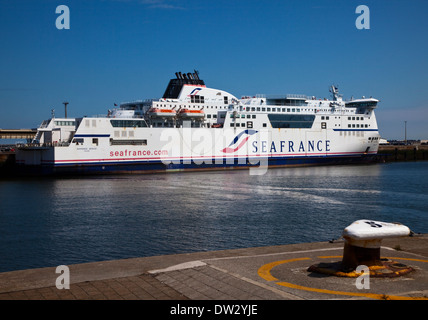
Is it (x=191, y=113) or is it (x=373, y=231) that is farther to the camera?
(x=191, y=113)

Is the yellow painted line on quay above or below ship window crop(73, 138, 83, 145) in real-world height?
below

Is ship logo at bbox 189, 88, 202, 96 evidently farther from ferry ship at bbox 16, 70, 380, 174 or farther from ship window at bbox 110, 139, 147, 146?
ship window at bbox 110, 139, 147, 146

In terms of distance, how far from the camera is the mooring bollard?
6.27 metres

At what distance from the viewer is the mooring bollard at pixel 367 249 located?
6.27m

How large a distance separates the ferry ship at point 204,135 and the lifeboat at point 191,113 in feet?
0.30

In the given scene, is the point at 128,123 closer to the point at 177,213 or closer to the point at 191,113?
the point at 191,113

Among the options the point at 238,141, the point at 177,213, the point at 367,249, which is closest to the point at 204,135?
the point at 238,141

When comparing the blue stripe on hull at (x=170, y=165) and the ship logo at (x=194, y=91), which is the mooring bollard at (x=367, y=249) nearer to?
A: the blue stripe on hull at (x=170, y=165)

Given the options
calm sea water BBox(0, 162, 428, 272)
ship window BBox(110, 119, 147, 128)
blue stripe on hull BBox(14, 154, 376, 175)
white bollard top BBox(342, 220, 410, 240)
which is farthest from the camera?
ship window BBox(110, 119, 147, 128)

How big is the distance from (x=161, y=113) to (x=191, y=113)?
9.08 feet

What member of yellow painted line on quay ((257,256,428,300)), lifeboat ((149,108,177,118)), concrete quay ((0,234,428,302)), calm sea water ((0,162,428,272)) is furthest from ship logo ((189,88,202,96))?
yellow painted line on quay ((257,256,428,300))

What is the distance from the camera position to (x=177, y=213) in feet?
64.6

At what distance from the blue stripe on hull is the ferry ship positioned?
76 millimetres
